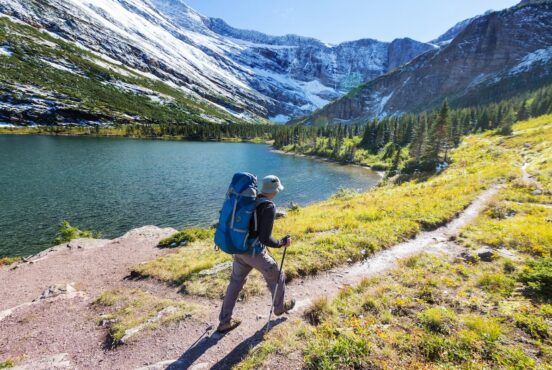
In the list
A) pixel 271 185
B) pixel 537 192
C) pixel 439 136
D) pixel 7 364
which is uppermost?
pixel 439 136

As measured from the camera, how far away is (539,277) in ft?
25.5

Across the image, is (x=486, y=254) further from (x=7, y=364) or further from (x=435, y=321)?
(x=7, y=364)

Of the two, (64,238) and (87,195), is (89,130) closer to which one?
(87,195)

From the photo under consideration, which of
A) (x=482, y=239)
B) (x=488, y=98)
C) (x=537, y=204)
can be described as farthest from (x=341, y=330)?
(x=488, y=98)

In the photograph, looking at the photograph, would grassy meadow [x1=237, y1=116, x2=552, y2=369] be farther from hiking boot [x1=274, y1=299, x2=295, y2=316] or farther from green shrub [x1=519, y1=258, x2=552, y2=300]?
hiking boot [x1=274, y1=299, x2=295, y2=316]

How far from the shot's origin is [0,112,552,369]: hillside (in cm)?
576

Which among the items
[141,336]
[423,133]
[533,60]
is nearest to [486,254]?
[141,336]

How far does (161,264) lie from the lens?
13.4 meters

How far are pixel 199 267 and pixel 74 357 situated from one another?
5093mm

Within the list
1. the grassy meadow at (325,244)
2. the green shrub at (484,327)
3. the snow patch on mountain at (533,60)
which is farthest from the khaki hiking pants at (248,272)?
the snow patch on mountain at (533,60)

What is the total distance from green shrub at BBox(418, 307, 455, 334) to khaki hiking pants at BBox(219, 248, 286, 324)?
3498 mm

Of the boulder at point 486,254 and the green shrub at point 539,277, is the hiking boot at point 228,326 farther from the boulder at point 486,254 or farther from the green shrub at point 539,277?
the boulder at point 486,254

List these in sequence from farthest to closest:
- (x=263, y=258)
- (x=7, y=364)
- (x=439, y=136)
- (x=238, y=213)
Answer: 1. (x=439, y=136)
2. (x=7, y=364)
3. (x=263, y=258)
4. (x=238, y=213)

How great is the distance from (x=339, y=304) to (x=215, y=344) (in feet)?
11.4
